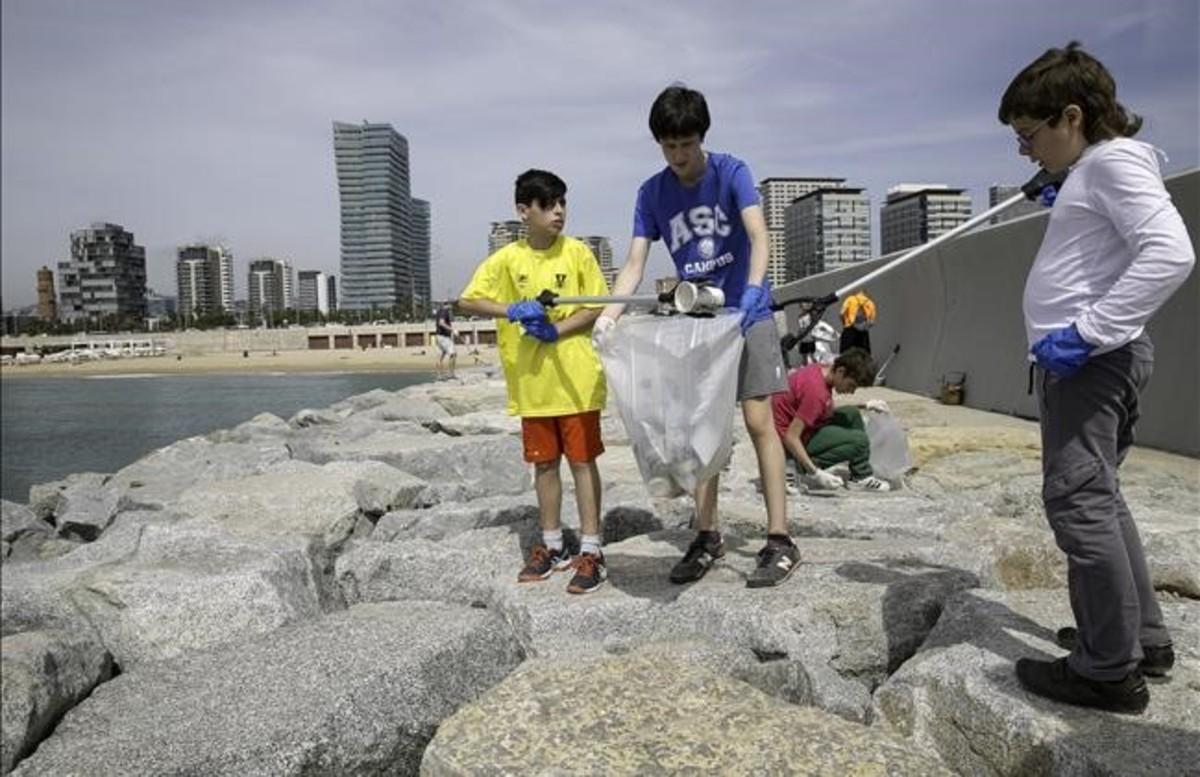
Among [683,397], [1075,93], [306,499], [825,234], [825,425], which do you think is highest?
[825,234]

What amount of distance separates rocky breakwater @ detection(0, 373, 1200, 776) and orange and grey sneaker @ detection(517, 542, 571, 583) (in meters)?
0.08

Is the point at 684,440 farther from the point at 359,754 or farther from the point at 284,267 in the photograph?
the point at 284,267

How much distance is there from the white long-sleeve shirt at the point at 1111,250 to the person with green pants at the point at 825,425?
114 inches

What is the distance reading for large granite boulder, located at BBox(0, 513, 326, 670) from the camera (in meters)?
3.18

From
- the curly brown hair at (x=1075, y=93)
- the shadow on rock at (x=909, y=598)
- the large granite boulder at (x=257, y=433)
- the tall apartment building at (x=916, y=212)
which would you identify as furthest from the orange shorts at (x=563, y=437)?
the tall apartment building at (x=916, y=212)

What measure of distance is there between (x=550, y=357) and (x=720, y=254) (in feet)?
2.32

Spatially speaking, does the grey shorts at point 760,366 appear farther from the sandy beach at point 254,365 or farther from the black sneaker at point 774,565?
the sandy beach at point 254,365

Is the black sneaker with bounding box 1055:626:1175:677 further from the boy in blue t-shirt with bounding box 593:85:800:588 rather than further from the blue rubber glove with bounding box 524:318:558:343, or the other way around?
the blue rubber glove with bounding box 524:318:558:343

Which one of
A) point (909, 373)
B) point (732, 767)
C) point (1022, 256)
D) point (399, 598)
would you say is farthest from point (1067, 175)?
point (909, 373)

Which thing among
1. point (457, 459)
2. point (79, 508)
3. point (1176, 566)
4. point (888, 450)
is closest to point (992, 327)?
point (888, 450)

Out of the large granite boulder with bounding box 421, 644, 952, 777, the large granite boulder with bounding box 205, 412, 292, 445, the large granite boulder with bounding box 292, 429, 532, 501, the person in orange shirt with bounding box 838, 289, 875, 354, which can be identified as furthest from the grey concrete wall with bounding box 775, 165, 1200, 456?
the large granite boulder with bounding box 205, 412, 292, 445

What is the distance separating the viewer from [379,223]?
10194cm

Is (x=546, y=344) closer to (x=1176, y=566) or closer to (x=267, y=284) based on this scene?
(x=1176, y=566)

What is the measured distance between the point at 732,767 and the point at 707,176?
195 centimetres
